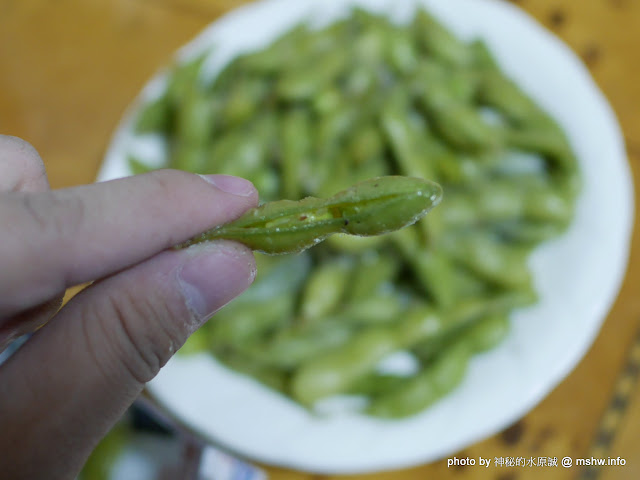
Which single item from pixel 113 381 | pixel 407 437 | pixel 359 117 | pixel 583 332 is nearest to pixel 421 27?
pixel 359 117

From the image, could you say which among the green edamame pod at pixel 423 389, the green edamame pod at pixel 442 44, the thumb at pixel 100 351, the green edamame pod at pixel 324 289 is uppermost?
the green edamame pod at pixel 442 44

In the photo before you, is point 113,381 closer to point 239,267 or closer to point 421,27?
point 239,267

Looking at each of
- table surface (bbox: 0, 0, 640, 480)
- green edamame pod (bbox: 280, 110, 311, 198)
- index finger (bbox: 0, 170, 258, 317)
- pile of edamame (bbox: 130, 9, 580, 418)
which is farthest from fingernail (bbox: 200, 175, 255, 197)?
table surface (bbox: 0, 0, 640, 480)

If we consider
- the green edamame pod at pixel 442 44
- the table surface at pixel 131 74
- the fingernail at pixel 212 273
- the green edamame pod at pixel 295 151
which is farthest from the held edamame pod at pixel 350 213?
the green edamame pod at pixel 442 44

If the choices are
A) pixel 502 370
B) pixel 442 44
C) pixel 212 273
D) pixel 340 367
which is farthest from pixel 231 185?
pixel 442 44

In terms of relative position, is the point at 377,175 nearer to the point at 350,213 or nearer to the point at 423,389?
the point at 423,389

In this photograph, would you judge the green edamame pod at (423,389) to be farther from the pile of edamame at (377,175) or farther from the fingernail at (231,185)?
the fingernail at (231,185)
